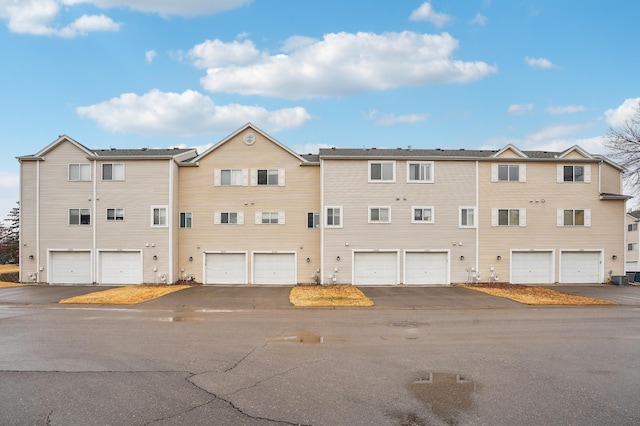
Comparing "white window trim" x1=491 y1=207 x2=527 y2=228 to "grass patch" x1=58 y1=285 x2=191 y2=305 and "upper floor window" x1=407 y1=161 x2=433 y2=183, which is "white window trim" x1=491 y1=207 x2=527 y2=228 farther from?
"grass patch" x1=58 y1=285 x2=191 y2=305

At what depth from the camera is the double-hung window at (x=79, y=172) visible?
87.4 ft

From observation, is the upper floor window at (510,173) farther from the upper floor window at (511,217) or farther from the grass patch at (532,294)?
the grass patch at (532,294)

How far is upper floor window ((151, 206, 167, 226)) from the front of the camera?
26.0m

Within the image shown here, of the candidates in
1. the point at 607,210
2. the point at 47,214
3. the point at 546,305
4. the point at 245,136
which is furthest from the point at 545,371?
the point at 47,214

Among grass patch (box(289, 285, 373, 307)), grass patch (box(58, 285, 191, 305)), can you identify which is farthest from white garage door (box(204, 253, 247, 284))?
grass patch (box(289, 285, 373, 307))

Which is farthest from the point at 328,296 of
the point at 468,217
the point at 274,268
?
the point at 468,217

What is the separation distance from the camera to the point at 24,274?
26203 mm

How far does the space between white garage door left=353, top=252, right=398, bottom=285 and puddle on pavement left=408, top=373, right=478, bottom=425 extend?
18318 mm

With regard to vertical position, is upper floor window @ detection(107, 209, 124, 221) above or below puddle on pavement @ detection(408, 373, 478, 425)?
above

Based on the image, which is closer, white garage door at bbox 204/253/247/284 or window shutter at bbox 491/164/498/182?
white garage door at bbox 204/253/247/284

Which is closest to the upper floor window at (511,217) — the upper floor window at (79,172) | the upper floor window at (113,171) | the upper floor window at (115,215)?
the upper floor window at (115,215)

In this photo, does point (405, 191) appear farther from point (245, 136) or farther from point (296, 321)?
point (296, 321)

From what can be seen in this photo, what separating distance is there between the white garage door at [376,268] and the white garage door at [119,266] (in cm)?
1486

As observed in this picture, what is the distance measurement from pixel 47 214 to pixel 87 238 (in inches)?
128
